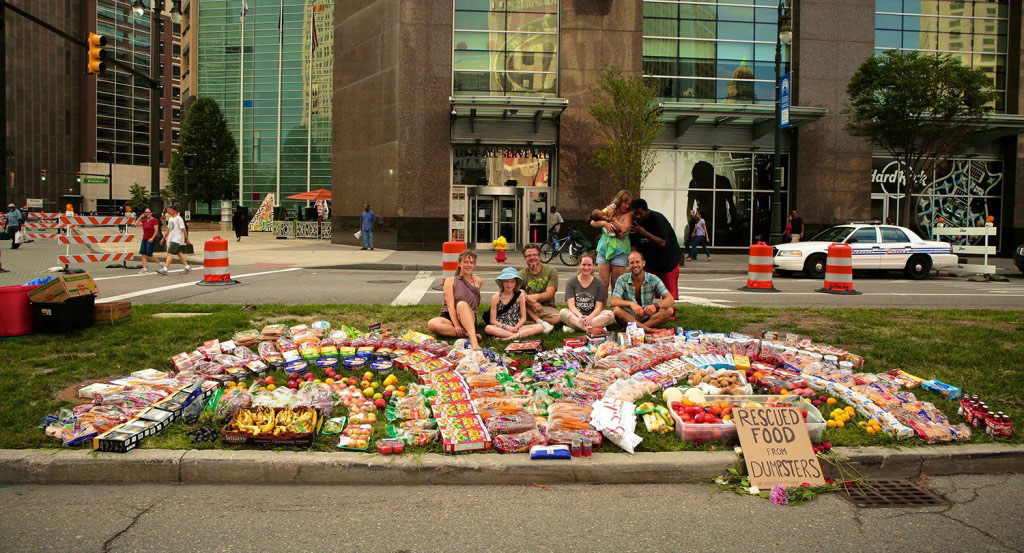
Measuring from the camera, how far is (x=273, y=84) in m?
58.9

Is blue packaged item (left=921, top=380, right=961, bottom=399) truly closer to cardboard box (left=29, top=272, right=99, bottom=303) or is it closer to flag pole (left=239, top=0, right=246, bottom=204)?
cardboard box (left=29, top=272, right=99, bottom=303)

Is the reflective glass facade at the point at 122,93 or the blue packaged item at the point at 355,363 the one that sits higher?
the reflective glass facade at the point at 122,93

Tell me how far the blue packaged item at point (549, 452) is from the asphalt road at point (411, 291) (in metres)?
7.04

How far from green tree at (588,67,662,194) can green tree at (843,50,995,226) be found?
719cm

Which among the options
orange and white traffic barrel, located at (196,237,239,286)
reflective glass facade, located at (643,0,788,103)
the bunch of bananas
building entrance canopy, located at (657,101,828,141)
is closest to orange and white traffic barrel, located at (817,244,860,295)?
the bunch of bananas

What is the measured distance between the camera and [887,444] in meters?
5.22

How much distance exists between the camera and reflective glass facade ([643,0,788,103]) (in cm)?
2831

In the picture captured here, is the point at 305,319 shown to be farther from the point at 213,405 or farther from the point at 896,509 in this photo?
the point at 896,509

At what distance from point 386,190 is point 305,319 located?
19670 mm

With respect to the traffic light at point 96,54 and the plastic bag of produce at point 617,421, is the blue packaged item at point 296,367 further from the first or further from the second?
the traffic light at point 96,54

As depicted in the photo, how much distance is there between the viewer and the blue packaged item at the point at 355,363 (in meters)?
6.97

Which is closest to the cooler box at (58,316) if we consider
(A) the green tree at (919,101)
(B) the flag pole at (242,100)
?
(A) the green tree at (919,101)

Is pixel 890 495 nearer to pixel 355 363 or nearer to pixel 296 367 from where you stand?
pixel 355 363

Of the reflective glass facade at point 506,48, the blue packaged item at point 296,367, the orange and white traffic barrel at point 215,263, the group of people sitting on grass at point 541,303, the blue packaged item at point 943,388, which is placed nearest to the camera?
the blue packaged item at point 943,388
